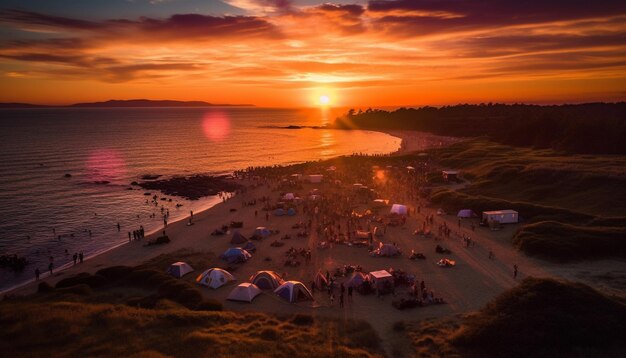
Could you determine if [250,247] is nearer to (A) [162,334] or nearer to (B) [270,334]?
(B) [270,334]

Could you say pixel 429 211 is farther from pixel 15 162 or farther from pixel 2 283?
pixel 15 162

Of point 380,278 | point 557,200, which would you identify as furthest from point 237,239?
point 557,200

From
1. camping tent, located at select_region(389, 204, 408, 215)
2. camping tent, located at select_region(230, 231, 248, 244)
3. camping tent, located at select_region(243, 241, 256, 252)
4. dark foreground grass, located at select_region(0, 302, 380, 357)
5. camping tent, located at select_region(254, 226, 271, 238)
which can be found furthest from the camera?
camping tent, located at select_region(389, 204, 408, 215)

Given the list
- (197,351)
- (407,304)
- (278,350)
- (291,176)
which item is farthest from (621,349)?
(291,176)

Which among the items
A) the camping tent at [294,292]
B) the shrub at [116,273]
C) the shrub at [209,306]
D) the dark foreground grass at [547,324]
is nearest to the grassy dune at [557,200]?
the dark foreground grass at [547,324]

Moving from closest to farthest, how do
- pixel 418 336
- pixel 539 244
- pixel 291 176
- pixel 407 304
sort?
1. pixel 418 336
2. pixel 407 304
3. pixel 539 244
4. pixel 291 176

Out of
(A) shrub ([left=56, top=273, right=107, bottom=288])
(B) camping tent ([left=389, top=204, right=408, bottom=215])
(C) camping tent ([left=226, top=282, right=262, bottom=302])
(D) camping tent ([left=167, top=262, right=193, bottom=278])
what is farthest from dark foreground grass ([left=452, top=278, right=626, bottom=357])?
(B) camping tent ([left=389, top=204, right=408, bottom=215])

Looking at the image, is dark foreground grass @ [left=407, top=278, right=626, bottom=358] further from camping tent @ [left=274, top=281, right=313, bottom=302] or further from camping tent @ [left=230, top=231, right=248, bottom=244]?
camping tent @ [left=230, top=231, right=248, bottom=244]

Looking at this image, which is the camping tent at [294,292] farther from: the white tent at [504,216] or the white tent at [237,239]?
the white tent at [504,216]
